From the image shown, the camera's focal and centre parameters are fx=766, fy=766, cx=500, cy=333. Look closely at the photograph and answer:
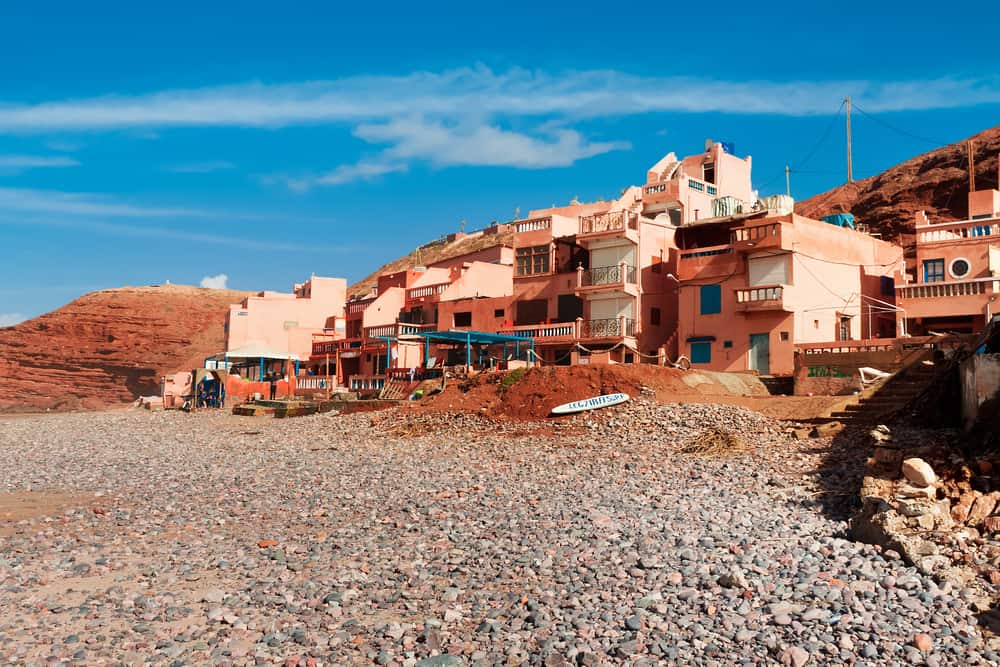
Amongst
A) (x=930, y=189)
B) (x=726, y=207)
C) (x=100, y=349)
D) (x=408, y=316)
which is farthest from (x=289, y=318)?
(x=930, y=189)

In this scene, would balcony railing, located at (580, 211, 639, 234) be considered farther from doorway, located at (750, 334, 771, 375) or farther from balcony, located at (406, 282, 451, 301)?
balcony, located at (406, 282, 451, 301)

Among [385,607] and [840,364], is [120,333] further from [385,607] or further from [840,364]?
[385,607]

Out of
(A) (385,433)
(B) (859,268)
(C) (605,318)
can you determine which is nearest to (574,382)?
(A) (385,433)

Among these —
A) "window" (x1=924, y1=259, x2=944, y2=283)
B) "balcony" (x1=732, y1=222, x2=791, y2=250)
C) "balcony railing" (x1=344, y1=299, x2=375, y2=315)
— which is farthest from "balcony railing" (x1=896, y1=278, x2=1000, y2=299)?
"balcony railing" (x1=344, y1=299, x2=375, y2=315)

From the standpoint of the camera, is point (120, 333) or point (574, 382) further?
point (120, 333)

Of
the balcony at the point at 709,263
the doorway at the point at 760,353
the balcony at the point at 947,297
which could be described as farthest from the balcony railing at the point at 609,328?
the balcony at the point at 947,297

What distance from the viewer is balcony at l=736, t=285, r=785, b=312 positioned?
3047cm

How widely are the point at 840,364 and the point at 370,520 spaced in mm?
18853

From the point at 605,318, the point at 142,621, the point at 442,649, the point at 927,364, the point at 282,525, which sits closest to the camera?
the point at 442,649

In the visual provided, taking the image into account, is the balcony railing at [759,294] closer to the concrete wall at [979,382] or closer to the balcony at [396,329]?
the concrete wall at [979,382]

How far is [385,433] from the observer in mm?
26109

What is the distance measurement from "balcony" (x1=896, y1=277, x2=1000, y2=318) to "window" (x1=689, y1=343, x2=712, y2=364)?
25.2 ft

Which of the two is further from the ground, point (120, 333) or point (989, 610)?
point (120, 333)

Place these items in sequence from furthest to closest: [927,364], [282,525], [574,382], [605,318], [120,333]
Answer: [120,333] → [605,318] → [574,382] → [927,364] → [282,525]
